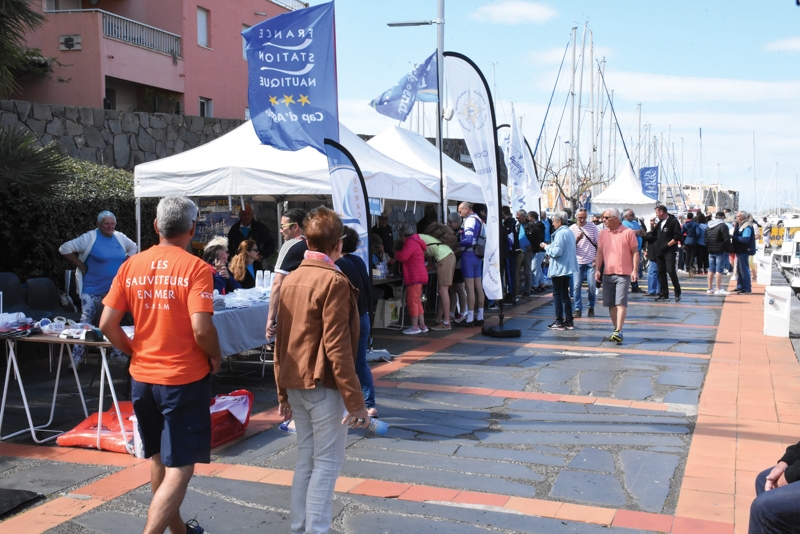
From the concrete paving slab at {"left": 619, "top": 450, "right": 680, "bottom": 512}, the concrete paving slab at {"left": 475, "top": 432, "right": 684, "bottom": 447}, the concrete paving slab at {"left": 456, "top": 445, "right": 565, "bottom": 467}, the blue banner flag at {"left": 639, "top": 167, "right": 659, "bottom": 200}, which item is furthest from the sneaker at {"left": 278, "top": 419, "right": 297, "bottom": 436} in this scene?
the blue banner flag at {"left": 639, "top": 167, "right": 659, "bottom": 200}

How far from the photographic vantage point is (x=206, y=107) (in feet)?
88.3

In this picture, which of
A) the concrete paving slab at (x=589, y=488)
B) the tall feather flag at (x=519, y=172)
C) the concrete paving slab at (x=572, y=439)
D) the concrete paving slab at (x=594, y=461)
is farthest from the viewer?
the tall feather flag at (x=519, y=172)

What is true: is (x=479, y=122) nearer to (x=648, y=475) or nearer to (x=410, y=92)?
(x=410, y=92)

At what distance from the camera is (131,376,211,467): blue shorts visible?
139 inches

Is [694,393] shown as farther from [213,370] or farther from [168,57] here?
[168,57]

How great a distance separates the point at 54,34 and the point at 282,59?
56.4 feet

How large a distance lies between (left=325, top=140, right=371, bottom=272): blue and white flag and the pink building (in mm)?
14540

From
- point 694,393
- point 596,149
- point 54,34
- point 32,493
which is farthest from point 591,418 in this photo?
point 596,149

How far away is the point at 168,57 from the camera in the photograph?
24609mm

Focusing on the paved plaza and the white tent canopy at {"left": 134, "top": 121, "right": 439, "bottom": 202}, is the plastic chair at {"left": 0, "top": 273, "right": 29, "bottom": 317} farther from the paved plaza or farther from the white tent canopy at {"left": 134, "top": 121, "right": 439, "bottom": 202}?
the white tent canopy at {"left": 134, "top": 121, "right": 439, "bottom": 202}

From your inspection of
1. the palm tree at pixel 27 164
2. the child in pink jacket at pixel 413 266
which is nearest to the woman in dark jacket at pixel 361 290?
the palm tree at pixel 27 164

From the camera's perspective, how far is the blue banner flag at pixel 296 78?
800 cm

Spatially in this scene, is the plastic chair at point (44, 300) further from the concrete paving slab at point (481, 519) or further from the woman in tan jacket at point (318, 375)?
the woman in tan jacket at point (318, 375)

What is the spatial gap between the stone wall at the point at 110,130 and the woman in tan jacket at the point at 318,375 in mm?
11140
